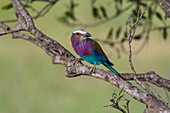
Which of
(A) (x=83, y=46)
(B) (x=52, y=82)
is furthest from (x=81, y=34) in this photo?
(B) (x=52, y=82)

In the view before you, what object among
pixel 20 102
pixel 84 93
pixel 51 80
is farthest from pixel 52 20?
pixel 20 102

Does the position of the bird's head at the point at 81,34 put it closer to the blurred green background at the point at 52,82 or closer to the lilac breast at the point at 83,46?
the lilac breast at the point at 83,46

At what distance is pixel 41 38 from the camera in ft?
5.40

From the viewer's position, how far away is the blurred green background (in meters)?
4.14

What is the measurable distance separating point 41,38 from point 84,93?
3.14m

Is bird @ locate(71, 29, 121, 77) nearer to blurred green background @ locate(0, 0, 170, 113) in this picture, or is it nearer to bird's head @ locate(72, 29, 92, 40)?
bird's head @ locate(72, 29, 92, 40)

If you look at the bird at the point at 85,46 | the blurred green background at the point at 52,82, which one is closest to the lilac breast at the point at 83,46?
the bird at the point at 85,46

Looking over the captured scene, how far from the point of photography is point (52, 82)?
5.00 metres

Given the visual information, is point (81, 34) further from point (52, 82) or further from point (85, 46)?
point (52, 82)

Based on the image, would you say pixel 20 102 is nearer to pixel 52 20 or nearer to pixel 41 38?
pixel 41 38

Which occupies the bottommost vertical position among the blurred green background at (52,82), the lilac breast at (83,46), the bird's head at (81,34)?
the lilac breast at (83,46)

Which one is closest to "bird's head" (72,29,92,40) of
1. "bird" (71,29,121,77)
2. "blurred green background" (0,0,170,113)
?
"bird" (71,29,121,77)

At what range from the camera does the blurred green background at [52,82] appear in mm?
4145

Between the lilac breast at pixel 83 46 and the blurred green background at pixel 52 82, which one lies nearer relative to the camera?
the lilac breast at pixel 83 46
